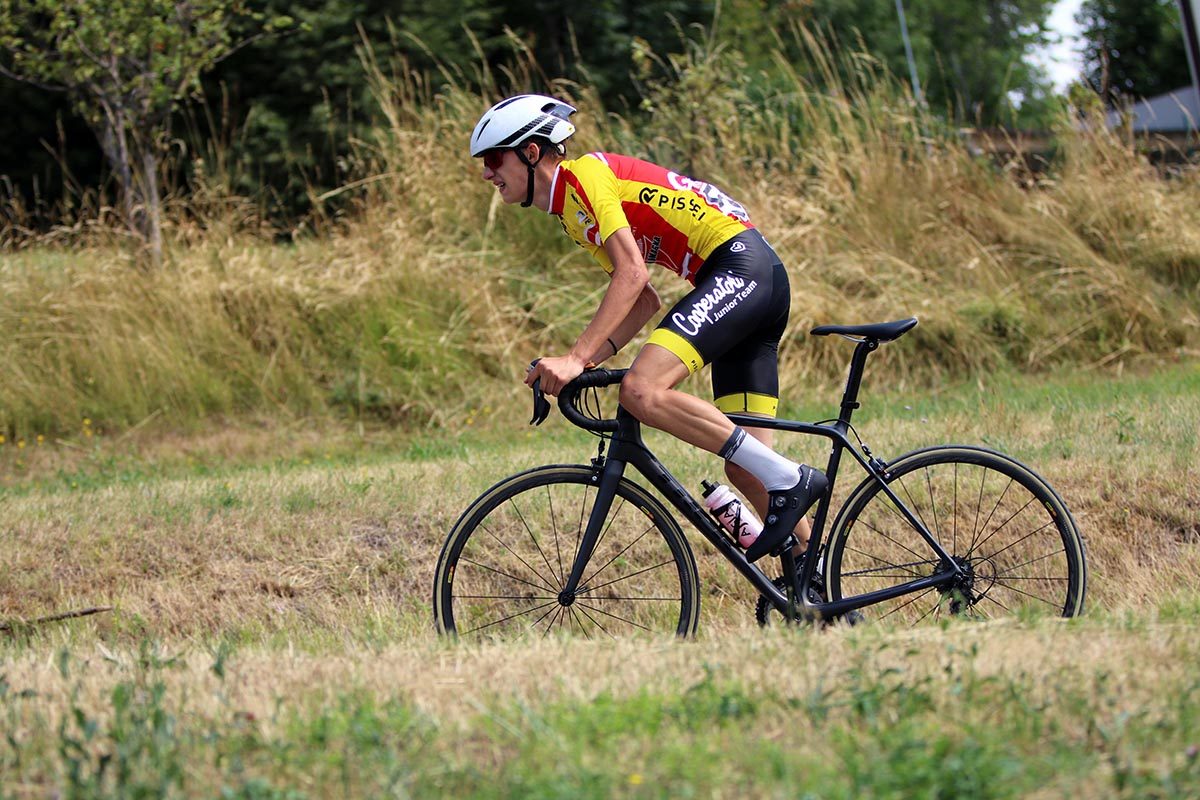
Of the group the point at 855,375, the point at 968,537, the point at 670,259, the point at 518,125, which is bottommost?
the point at 968,537

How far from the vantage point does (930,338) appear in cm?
1059

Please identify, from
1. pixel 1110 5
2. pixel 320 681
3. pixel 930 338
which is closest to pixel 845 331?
pixel 320 681

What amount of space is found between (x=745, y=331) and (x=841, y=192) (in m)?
7.10

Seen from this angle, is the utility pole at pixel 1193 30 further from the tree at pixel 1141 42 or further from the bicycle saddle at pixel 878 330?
the tree at pixel 1141 42

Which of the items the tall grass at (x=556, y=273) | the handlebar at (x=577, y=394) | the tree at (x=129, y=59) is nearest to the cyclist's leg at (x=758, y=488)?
the handlebar at (x=577, y=394)

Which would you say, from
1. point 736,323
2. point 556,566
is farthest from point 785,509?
point 556,566

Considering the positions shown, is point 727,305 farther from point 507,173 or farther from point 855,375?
point 507,173

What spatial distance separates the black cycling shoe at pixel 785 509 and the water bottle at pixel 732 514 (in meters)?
0.09

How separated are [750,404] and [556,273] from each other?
6200 millimetres

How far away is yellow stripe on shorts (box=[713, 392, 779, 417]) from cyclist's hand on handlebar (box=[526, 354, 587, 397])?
813 mm

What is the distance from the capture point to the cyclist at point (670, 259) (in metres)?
4.73

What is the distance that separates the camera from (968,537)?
6.33m

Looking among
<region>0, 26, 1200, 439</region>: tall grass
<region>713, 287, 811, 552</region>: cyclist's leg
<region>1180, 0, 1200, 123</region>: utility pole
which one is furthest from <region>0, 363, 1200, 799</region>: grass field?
<region>0, 26, 1200, 439</region>: tall grass

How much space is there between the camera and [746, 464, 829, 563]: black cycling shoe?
4875mm
